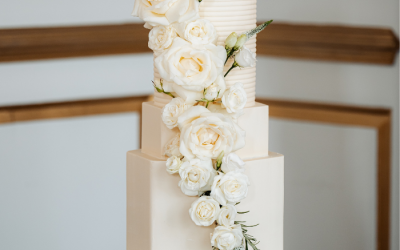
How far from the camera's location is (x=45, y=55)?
203cm

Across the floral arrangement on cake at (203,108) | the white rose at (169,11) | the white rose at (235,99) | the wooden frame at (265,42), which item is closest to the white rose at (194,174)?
the floral arrangement on cake at (203,108)

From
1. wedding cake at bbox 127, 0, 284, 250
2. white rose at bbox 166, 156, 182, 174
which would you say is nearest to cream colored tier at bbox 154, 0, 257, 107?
wedding cake at bbox 127, 0, 284, 250

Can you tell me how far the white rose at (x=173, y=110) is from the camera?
886 millimetres

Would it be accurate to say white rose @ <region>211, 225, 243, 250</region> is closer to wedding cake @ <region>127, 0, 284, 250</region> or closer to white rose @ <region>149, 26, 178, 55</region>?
wedding cake @ <region>127, 0, 284, 250</region>

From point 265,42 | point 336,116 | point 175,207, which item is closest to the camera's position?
point 175,207

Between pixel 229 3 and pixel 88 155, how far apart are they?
142 cm

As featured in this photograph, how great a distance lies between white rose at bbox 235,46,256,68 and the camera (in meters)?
0.88

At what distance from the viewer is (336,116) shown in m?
2.14

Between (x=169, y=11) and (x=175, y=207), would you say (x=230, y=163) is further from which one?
(x=169, y=11)

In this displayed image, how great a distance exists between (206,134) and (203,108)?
5 centimetres

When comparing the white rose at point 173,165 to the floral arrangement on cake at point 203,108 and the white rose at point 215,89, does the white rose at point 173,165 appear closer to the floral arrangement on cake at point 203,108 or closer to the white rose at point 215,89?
the floral arrangement on cake at point 203,108

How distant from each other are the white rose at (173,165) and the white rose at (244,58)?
198 mm

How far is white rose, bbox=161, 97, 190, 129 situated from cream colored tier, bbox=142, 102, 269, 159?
5 cm

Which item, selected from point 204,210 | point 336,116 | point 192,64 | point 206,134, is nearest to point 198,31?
point 192,64
